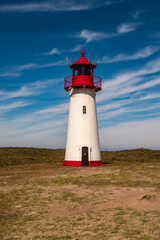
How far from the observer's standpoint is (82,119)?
2747 cm

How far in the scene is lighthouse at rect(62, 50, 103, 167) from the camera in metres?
27.1

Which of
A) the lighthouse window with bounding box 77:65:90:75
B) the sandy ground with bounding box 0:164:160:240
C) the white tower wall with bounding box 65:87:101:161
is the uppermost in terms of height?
the lighthouse window with bounding box 77:65:90:75

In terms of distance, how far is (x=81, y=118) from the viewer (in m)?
27.5

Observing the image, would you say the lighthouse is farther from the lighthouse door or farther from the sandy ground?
the sandy ground

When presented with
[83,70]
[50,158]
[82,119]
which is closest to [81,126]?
[82,119]

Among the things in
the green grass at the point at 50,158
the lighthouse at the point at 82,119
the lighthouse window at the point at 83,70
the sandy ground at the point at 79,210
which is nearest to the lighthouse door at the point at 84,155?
the lighthouse at the point at 82,119

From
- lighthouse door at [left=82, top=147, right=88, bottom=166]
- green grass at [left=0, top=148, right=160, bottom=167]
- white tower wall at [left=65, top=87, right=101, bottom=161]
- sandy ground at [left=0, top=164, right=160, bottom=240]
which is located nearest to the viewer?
sandy ground at [left=0, top=164, right=160, bottom=240]

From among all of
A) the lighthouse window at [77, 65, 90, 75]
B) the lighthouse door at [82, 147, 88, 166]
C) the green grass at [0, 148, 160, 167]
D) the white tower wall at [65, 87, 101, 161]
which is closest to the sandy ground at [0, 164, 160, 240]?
the lighthouse door at [82, 147, 88, 166]

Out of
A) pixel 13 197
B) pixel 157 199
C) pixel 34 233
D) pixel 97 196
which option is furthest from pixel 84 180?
pixel 34 233

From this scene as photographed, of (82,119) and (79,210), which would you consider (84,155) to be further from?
(79,210)

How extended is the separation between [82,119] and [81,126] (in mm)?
780

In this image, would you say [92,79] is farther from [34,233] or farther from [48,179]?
[34,233]

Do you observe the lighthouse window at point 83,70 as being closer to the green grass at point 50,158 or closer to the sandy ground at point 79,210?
the green grass at point 50,158

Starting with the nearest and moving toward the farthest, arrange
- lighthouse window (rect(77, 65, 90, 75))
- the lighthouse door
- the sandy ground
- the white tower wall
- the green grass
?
1. the sandy ground
2. the lighthouse door
3. the white tower wall
4. lighthouse window (rect(77, 65, 90, 75))
5. the green grass
